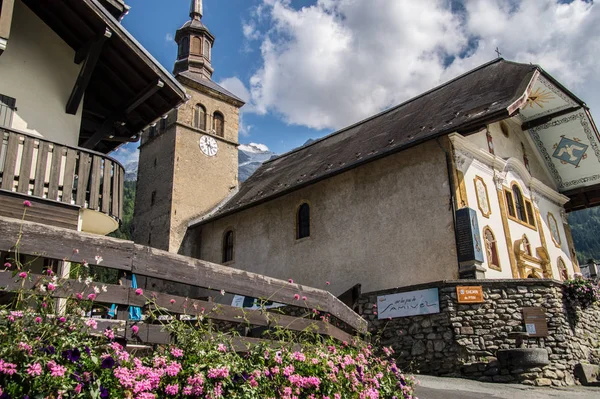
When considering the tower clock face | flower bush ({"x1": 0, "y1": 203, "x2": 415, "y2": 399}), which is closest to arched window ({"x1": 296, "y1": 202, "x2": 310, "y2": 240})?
the tower clock face

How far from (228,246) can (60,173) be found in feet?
46.7

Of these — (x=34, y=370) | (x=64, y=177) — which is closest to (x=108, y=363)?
(x=34, y=370)

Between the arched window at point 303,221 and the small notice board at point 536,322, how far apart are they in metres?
8.24

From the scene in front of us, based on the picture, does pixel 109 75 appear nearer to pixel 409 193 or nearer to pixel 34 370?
pixel 34 370

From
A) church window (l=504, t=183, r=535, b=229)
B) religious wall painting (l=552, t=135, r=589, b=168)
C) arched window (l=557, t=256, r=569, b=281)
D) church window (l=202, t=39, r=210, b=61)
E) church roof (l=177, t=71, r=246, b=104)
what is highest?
church window (l=202, t=39, r=210, b=61)

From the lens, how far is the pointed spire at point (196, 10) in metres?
29.8

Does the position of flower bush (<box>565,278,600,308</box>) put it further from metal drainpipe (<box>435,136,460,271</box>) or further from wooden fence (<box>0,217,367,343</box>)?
wooden fence (<box>0,217,367,343</box>)

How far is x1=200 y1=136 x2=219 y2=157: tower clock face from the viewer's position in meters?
25.4

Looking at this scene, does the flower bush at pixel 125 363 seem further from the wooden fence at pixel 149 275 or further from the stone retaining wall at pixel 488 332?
the stone retaining wall at pixel 488 332

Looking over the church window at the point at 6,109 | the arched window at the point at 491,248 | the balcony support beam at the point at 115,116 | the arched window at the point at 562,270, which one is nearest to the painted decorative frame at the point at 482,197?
the arched window at the point at 491,248

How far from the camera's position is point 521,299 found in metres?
12.1

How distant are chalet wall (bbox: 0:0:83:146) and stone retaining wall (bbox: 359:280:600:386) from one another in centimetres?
774

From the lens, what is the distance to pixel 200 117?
26047mm

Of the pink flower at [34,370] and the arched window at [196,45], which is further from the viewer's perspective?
the arched window at [196,45]
